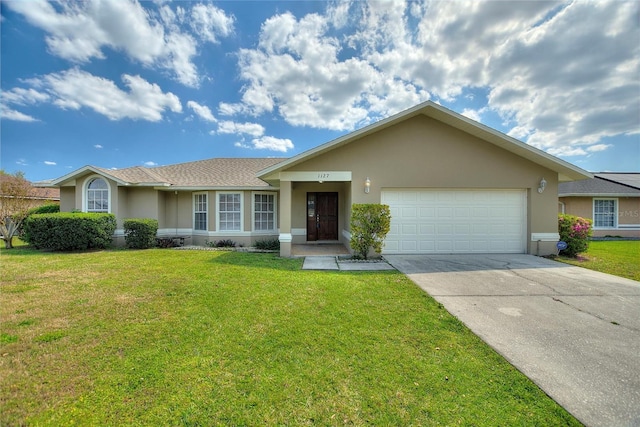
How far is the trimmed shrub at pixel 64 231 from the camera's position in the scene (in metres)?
9.47

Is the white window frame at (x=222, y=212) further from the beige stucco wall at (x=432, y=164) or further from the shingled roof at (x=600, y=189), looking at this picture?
the shingled roof at (x=600, y=189)

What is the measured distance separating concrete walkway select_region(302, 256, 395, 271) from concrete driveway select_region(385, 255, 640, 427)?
1.65 ft

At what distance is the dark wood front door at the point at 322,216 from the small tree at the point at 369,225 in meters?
3.98

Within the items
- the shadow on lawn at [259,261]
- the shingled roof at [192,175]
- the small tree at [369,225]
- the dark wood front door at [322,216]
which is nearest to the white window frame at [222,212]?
the shingled roof at [192,175]

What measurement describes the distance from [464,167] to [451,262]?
3388 millimetres

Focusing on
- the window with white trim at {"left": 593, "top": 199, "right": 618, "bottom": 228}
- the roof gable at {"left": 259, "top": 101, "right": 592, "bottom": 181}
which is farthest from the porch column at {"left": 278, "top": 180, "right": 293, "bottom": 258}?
the window with white trim at {"left": 593, "top": 199, "right": 618, "bottom": 228}

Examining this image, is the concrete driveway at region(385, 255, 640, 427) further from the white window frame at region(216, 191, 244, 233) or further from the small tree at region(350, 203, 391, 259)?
the white window frame at region(216, 191, 244, 233)

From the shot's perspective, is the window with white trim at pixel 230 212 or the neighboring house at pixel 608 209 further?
the neighboring house at pixel 608 209

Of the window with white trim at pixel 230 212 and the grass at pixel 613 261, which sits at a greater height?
the window with white trim at pixel 230 212

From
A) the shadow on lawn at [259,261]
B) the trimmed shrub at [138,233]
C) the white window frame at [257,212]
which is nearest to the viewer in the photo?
the shadow on lawn at [259,261]

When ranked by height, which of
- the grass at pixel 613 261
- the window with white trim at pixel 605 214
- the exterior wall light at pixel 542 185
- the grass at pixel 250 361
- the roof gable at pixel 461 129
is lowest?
the grass at pixel 250 361

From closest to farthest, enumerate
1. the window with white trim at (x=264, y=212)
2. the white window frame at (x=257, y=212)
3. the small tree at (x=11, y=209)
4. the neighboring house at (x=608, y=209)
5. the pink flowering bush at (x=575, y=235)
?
1. the pink flowering bush at (x=575, y=235)
2. the small tree at (x=11, y=209)
3. the white window frame at (x=257, y=212)
4. the window with white trim at (x=264, y=212)
5. the neighboring house at (x=608, y=209)

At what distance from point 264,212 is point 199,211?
10.2 feet

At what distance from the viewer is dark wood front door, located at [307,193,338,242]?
11.9m
